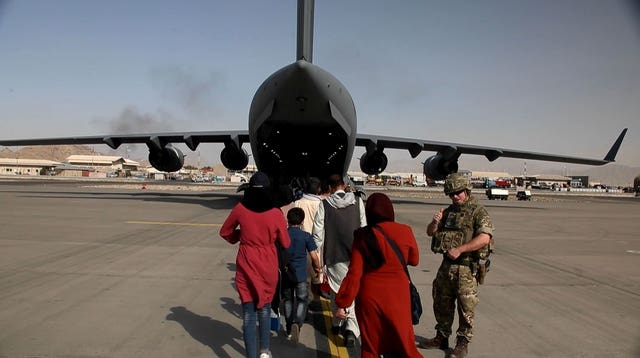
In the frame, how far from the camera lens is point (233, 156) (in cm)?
2089

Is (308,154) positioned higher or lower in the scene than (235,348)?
higher

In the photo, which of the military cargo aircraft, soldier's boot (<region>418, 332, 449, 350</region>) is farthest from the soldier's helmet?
the military cargo aircraft

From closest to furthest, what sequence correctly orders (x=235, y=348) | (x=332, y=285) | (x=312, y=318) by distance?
(x=235, y=348), (x=332, y=285), (x=312, y=318)

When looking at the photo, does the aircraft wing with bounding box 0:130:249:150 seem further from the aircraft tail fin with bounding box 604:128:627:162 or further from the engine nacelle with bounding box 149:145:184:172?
the aircraft tail fin with bounding box 604:128:627:162

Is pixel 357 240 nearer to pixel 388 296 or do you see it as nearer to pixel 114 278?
pixel 388 296

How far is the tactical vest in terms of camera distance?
4.06 m

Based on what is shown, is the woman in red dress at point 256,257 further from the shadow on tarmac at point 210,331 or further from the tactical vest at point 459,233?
the tactical vest at point 459,233

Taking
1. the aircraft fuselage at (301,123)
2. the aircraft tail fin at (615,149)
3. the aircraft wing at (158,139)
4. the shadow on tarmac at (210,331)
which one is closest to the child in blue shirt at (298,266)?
the shadow on tarmac at (210,331)

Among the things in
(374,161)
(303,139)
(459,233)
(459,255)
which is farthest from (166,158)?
Answer: (459,255)

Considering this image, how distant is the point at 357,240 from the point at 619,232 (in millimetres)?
14301

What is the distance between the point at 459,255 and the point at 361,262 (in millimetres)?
1228

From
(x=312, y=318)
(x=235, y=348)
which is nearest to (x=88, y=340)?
(x=235, y=348)

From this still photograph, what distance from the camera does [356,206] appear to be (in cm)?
450

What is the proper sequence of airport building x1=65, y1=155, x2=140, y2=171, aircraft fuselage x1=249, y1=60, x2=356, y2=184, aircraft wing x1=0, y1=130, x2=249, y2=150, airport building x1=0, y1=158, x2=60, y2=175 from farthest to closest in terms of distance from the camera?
1. airport building x1=65, y1=155, x2=140, y2=171
2. airport building x1=0, y1=158, x2=60, y2=175
3. aircraft wing x1=0, y1=130, x2=249, y2=150
4. aircraft fuselage x1=249, y1=60, x2=356, y2=184
